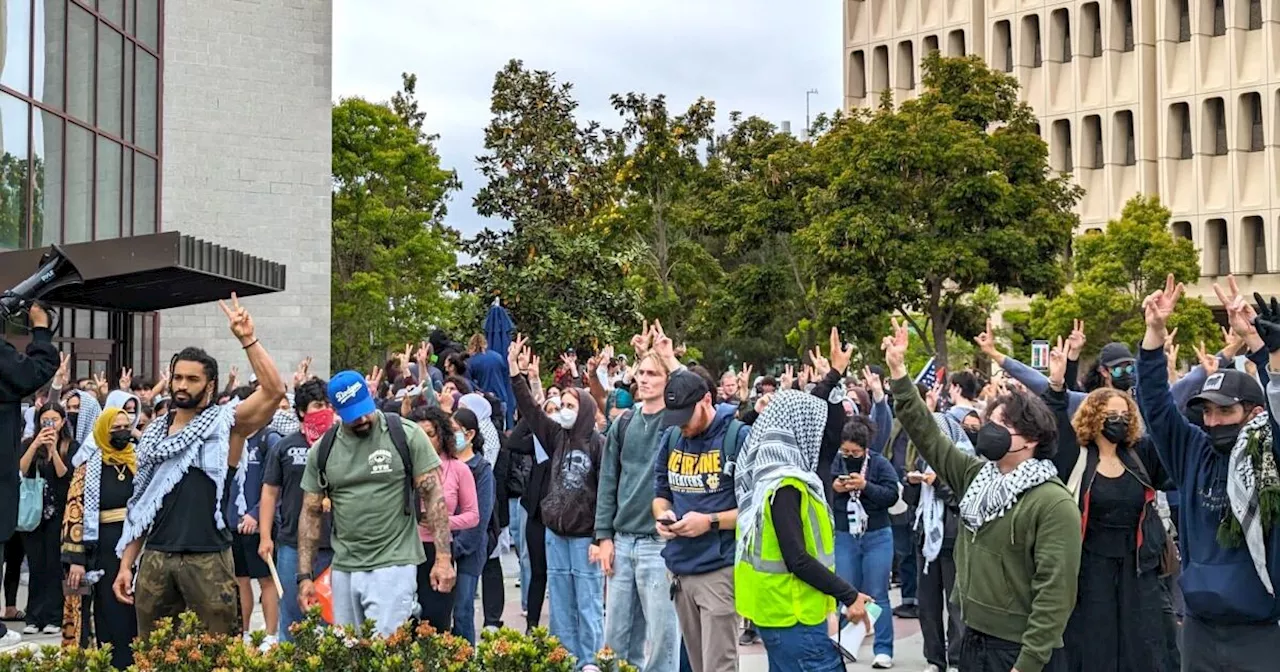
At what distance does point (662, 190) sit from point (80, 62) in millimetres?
18925

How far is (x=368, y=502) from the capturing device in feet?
26.9

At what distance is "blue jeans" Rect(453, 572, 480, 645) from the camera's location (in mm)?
10203

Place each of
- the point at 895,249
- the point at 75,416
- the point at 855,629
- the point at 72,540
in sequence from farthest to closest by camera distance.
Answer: the point at 895,249, the point at 75,416, the point at 72,540, the point at 855,629

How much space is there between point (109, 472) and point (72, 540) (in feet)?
3.37

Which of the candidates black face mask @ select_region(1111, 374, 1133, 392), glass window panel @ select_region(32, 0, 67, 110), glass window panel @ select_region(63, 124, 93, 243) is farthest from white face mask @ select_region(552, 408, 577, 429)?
glass window panel @ select_region(63, 124, 93, 243)

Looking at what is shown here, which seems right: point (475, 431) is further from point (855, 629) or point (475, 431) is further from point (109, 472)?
point (855, 629)

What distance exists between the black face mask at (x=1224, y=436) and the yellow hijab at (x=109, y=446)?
6315 mm

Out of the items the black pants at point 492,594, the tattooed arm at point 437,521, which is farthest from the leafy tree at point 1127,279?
the tattooed arm at point 437,521

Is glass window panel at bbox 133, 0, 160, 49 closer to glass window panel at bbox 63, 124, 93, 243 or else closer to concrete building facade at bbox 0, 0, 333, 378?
concrete building facade at bbox 0, 0, 333, 378

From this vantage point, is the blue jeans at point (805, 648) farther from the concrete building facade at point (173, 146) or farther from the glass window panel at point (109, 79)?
the glass window panel at point (109, 79)

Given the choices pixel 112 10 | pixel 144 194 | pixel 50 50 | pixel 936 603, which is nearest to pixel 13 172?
pixel 50 50

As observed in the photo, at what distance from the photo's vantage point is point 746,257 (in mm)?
53406

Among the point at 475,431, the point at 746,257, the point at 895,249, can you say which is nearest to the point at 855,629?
the point at 475,431

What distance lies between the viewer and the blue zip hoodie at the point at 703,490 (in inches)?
316
